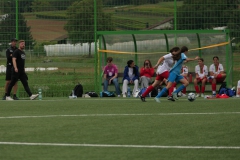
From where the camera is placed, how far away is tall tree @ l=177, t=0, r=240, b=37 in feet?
80.6

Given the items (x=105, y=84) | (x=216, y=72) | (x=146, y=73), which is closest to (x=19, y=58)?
(x=105, y=84)

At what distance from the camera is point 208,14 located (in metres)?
24.7

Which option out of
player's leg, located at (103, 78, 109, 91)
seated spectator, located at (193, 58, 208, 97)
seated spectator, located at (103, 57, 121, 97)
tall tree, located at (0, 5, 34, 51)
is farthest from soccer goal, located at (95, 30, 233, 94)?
tall tree, located at (0, 5, 34, 51)

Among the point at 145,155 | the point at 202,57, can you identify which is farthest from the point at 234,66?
the point at 145,155

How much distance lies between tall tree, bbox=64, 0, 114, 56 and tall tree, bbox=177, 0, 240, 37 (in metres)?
2.75

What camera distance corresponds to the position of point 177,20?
24922 mm

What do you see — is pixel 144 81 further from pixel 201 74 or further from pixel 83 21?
pixel 83 21

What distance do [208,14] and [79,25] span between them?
480 cm

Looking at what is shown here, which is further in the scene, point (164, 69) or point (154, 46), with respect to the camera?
point (154, 46)

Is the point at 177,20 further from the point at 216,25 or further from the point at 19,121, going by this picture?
the point at 19,121

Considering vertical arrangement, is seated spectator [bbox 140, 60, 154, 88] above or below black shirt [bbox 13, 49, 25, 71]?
below

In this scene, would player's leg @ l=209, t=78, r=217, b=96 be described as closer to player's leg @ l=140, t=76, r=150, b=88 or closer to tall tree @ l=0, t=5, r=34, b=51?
player's leg @ l=140, t=76, r=150, b=88

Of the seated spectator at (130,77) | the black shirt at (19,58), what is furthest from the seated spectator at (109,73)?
the black shirt at (19,58)

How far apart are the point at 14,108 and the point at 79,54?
8593 mm
